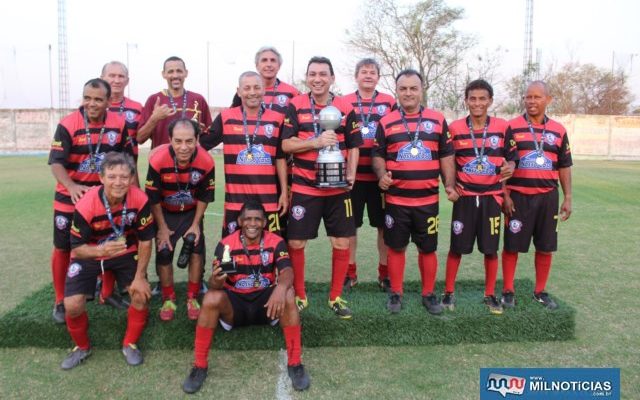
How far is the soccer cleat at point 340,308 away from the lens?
4130 mm

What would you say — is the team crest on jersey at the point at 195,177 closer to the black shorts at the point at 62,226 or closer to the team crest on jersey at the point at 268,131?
the team crest on jersey at the point at 268,131

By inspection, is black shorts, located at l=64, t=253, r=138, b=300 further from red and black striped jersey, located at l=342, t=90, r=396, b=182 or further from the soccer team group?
red and black striped jersey, located at l=342, t=90, r=396, b=182

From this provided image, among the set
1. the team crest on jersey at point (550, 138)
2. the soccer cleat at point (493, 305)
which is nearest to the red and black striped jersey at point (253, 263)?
the soccer cleat at point (493, 305)

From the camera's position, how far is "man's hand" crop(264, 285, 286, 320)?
3391mm

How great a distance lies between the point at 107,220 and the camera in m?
3.77

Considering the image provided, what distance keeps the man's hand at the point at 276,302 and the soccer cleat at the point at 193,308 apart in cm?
89

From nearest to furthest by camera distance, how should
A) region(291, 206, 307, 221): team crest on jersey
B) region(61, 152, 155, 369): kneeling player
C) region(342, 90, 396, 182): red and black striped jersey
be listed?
region(61, 152, 155, 369): kneeling player < region(291, 206, 307, 221): team crest on jersey < region(342, 90, 396, 182): red and black striped jersey

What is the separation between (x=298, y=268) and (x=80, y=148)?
2057 millimetres

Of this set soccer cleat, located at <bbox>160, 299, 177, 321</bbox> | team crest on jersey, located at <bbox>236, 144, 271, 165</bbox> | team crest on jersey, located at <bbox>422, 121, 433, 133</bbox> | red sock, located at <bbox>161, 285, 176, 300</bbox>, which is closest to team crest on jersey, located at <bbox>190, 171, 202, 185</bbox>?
team crest on jersey, located at <bbox>236, 144, 271, 165</bbox>

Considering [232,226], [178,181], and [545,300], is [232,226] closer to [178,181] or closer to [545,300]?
[178,181]

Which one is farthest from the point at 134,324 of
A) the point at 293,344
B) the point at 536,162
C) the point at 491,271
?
the point at 536,162

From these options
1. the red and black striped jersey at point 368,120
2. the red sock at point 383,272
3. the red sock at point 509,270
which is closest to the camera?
the red sock at point 509,270

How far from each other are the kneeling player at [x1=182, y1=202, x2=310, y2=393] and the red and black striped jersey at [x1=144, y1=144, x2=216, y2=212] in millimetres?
768

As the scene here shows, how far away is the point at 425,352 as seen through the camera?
396cm
